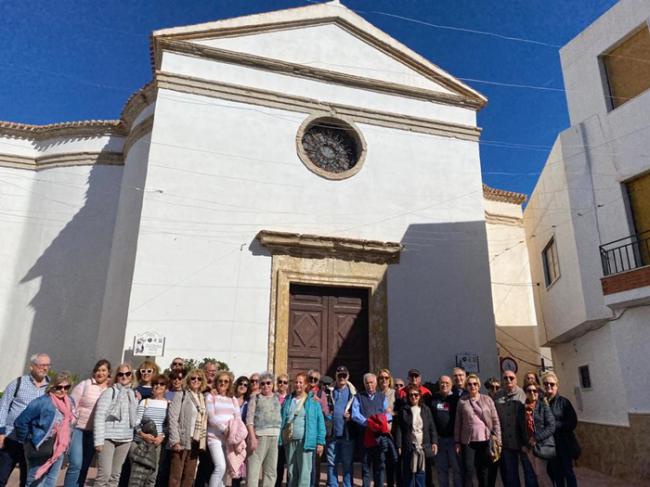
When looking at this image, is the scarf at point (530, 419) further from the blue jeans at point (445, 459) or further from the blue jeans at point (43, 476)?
the blue jeans at point (43, 476)

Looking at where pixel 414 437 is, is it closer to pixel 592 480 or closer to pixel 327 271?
pixel 592 480

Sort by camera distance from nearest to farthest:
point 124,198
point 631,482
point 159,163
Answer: point 631,482 → point 159,163 → point 124,198

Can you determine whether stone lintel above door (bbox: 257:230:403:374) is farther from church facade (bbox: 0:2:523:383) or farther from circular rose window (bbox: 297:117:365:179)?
circular rose window (bbox: 297:117:365:179)

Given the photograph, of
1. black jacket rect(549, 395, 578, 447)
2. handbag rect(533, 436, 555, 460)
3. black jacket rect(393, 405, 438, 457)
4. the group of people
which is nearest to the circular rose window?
the group of people

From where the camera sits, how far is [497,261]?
14680 millimetres

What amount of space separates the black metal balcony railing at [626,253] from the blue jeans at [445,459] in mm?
4824

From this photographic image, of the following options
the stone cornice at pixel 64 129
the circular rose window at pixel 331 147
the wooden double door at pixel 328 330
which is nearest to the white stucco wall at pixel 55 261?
the stone cornice at pixel 64 129

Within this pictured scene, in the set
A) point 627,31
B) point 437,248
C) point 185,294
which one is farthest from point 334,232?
point 627,31

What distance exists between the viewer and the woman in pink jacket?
16.8 feet

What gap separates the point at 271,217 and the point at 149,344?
123 inches

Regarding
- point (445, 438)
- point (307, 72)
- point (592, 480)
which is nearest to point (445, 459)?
point (445, 438)

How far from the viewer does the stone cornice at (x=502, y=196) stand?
15.4 meters

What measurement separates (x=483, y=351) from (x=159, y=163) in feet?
23.6

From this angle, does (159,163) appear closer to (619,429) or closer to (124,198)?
(124,198)
